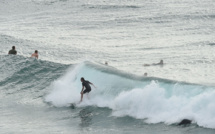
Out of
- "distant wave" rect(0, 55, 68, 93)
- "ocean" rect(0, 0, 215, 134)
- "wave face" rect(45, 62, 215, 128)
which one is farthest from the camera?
"distant wave" rect(0, 55, 68, 93)

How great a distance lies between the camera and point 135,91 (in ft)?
65.3

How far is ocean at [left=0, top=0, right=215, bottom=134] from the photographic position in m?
18.2

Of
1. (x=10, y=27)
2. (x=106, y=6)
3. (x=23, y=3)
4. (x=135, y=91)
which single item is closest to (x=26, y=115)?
(x=135, y=91)

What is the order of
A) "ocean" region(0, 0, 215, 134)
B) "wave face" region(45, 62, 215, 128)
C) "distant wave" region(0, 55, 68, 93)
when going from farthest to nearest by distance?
"distant wave" region(0, 55, 68, 93)
"ocean" region(0, 0, 215, 134)
"wave face" region(45, 62, 215, 128)

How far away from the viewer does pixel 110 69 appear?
23.3 meters

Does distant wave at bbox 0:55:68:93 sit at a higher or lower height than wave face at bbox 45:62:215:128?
higher

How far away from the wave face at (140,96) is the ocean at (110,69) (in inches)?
1.6

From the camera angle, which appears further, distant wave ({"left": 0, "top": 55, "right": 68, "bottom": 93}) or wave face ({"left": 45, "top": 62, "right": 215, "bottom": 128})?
distant wave ({"left": 0, "top": 55, "right": 68, "bottom": 93})

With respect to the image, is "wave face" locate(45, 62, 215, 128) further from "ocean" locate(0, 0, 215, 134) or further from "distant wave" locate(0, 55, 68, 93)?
"distant wave" locate(0, 55, 68, 93)

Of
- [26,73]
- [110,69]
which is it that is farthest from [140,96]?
[26,73]

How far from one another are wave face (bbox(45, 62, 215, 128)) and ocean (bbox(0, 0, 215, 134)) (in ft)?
0.13

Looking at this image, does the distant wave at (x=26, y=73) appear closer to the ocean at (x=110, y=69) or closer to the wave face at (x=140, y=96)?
the ocean at (x=110, y=69)

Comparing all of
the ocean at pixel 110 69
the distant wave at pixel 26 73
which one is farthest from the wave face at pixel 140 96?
the distant wave at pixel 26 73

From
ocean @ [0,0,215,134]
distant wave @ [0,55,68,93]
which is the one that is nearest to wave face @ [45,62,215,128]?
ocean @ [0,0,215,134]
